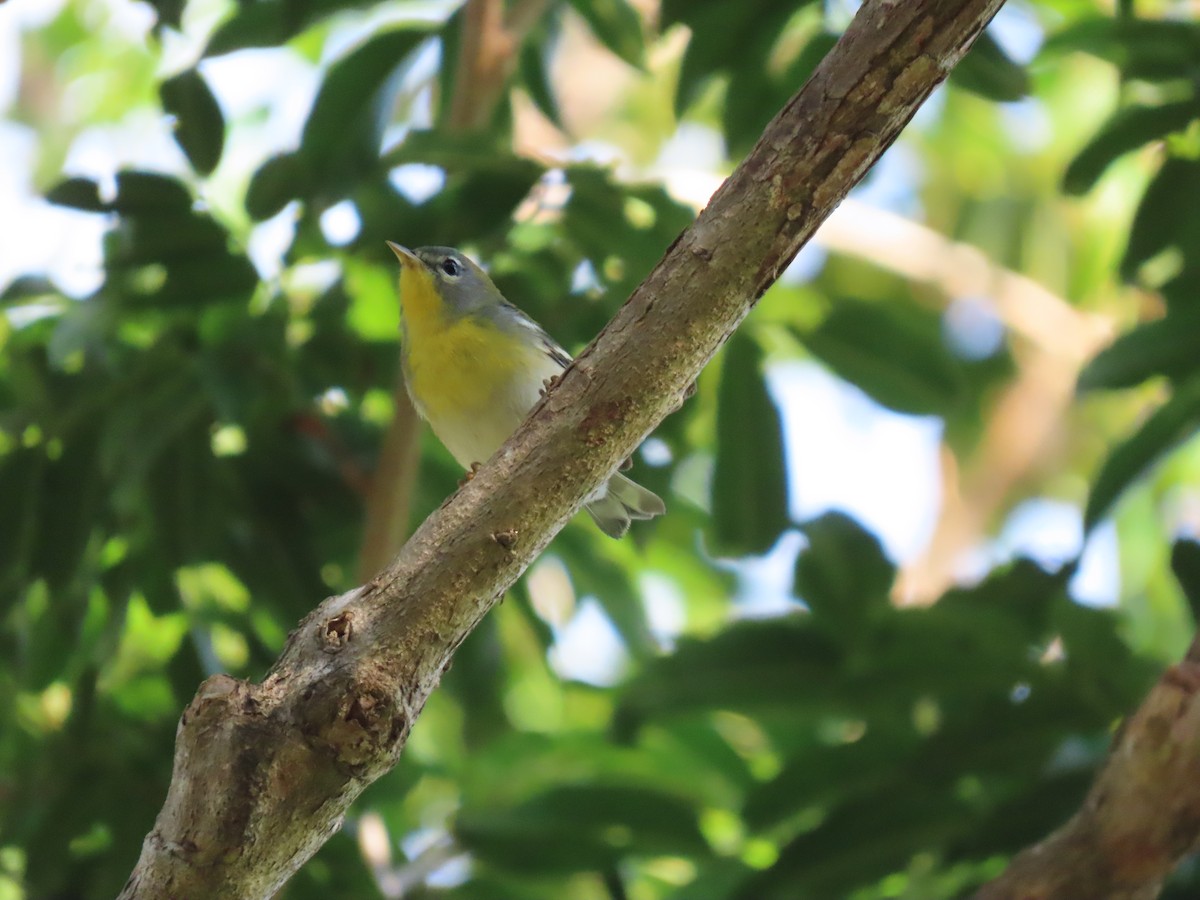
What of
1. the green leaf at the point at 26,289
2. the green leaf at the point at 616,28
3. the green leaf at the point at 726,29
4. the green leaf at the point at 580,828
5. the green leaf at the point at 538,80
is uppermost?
the green leaf at the point at 726,29

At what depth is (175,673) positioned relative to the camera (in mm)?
3418

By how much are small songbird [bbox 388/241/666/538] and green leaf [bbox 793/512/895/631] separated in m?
0.54

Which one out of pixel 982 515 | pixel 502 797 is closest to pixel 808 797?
pixel 502 797

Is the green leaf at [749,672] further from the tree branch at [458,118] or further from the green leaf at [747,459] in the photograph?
the tree branch at [458,118]

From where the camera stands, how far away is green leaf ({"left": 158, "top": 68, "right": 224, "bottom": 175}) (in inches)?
126

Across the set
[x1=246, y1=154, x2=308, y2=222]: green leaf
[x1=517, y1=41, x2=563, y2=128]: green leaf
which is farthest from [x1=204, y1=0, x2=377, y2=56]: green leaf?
[x1=517, y1=41, x2=563, y2=128]: green leaf

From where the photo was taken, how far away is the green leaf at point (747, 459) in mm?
3480

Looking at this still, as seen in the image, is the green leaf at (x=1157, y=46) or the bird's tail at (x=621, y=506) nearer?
the green leaf at (x=1157, y=46)

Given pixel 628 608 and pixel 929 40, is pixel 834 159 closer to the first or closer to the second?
pixel 929 40

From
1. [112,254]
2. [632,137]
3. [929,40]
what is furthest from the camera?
[632,137]

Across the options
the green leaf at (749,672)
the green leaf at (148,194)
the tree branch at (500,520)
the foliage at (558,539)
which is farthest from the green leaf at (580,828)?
the green leaf at (148,194)

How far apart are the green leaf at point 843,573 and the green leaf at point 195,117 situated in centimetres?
172

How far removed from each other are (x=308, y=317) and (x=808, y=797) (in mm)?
1792

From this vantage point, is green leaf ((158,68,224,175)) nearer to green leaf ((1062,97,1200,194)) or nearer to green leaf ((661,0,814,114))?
green leaf ((661,0,814,114))
